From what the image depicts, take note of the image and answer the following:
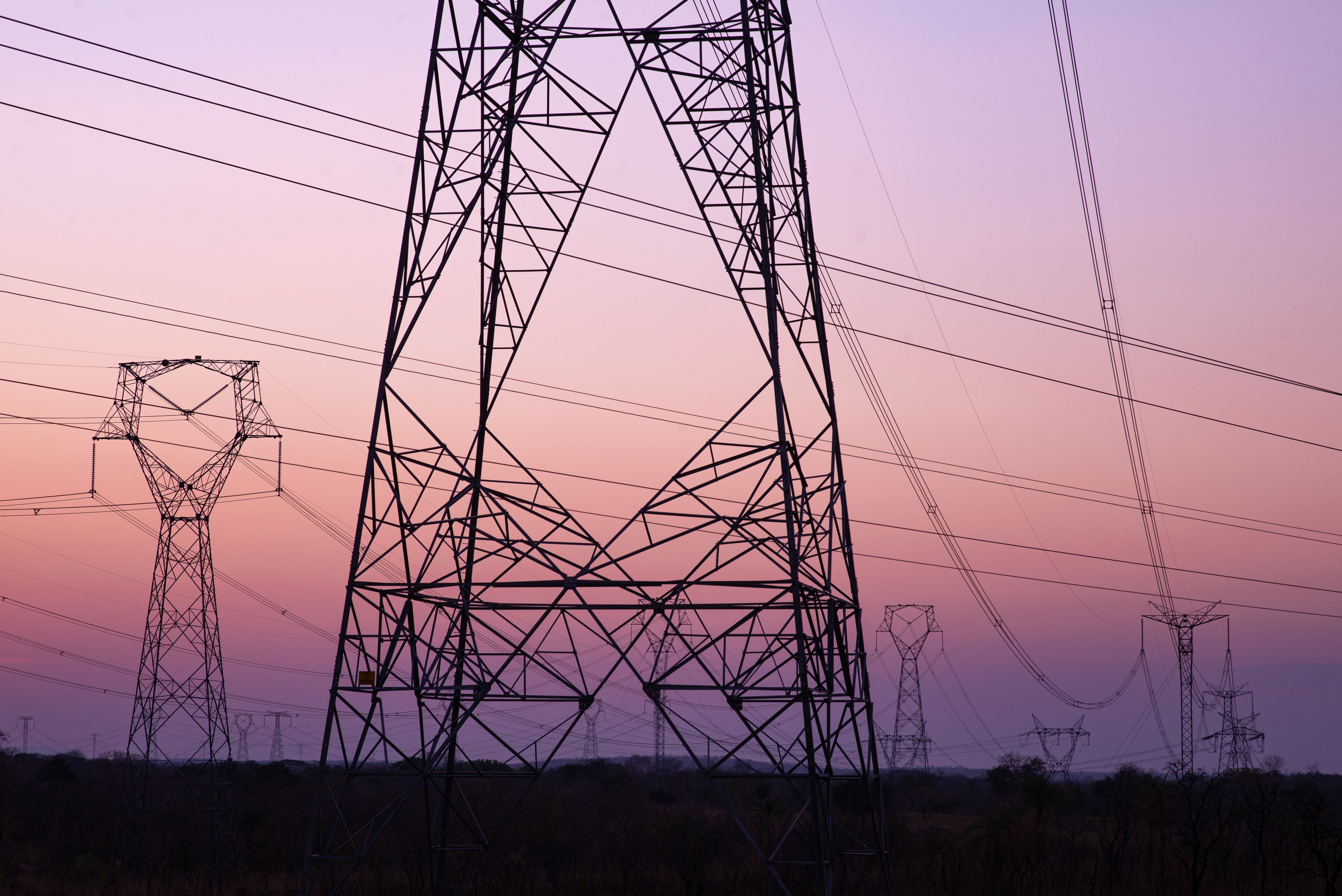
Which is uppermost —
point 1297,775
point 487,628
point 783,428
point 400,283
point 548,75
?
point 548,75

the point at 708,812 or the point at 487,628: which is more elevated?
the point at 487,628

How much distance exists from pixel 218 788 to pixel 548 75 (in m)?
47.8

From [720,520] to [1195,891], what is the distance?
19.2m

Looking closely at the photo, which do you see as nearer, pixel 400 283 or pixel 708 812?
pixel 400 283

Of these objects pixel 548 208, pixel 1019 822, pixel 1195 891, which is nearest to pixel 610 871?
pixel 1019 822

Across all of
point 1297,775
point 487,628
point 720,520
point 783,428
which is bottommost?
point 1297,775

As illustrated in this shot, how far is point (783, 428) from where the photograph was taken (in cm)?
1708

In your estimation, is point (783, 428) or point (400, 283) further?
point (400, 283)

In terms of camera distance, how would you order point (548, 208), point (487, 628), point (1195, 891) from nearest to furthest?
point (487, 628), point (548, 208), point (1195, 891)

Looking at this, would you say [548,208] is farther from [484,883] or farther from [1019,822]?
[1019,822]

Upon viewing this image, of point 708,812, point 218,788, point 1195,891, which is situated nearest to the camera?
point 1195,891

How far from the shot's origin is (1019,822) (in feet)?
139

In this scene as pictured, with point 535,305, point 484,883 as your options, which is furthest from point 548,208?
point 484,883

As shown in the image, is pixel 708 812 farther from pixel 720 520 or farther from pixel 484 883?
pixel 720 520
